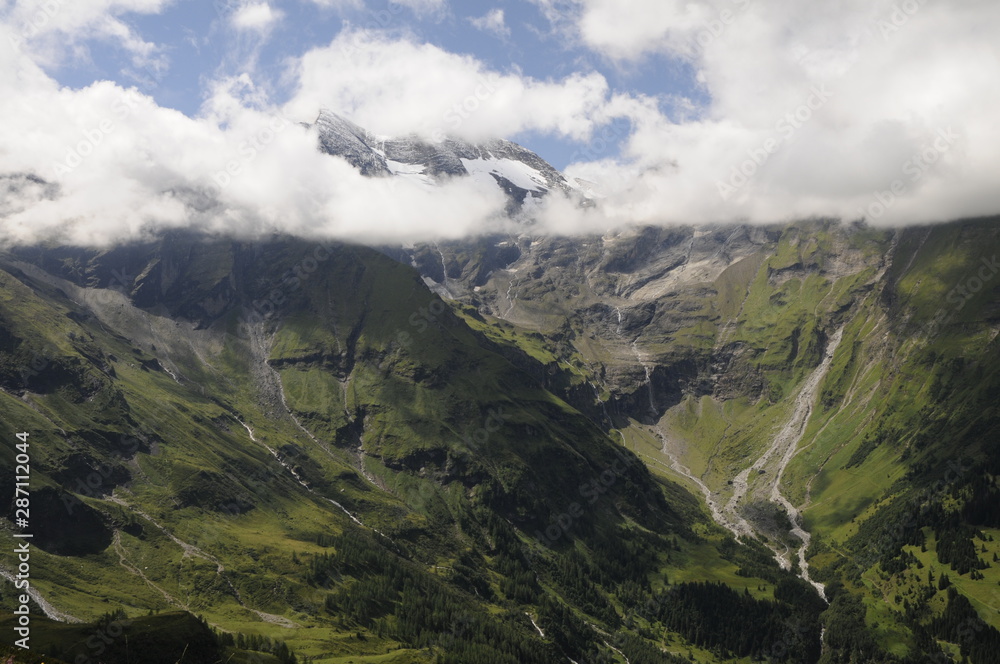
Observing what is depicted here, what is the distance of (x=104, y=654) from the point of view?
449ft

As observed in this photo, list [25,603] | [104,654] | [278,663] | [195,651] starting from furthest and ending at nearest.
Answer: [25,603] < [278,663] < [195,651] < [104,654]

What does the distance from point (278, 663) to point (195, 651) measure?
38280 mm

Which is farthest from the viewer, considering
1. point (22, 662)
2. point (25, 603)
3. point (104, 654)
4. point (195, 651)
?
point (25, 603)

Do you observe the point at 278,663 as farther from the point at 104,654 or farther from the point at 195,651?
the point at 104,654

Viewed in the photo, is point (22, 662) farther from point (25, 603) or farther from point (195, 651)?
point (25, 603)

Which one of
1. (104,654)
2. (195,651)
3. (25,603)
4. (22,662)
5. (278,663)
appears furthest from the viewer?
(25,603)

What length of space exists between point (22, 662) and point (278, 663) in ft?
421

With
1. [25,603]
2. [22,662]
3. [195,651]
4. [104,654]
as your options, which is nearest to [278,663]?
[195,651]

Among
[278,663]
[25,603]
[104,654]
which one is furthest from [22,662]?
[25,603]

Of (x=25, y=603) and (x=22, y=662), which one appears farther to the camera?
(x=25, y=603)

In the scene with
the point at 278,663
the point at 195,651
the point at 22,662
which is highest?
the point at 22,662

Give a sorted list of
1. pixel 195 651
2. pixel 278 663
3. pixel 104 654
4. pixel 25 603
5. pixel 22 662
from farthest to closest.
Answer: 1. pixel 25 603
2. pixel 278 663
3. pixel 195 651
4. pixel 104 654
5. pixel 22 662

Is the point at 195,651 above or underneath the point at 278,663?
above

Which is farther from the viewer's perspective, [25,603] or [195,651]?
[25,603]
